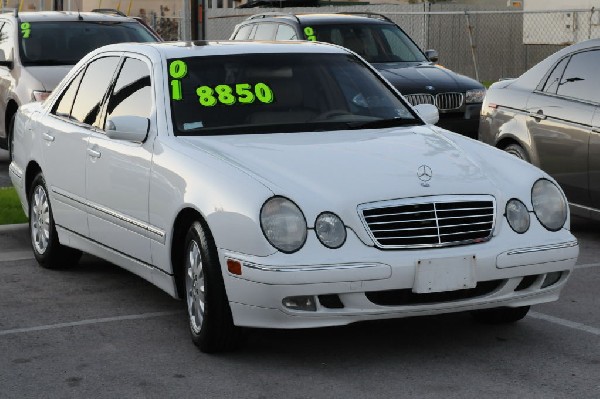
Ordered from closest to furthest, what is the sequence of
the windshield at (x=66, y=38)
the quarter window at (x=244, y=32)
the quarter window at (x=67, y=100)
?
the quarter window at (x=67, y=100) → the windshield at (x=66, y=38) → the quarter window at (x=244, y=32)

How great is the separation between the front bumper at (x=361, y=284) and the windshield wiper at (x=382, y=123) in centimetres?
142

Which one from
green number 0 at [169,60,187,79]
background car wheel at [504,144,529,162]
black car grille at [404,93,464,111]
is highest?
green number 0 at [169,60,187,79]

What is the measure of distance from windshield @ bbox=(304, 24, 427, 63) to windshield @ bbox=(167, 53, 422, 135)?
8555 millimetres

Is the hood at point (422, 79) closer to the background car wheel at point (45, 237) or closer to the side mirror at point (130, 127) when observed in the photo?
the background car wheel at point (45, 237)

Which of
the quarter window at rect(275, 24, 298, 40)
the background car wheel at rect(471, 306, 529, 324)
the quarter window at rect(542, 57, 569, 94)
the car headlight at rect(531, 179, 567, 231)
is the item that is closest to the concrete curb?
the quarter window at rect(542, 57, 569, 94)

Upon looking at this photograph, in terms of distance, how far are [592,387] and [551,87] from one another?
16.5 ft

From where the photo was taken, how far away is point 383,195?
6336 millimetres

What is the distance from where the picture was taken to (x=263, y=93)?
25.1ft

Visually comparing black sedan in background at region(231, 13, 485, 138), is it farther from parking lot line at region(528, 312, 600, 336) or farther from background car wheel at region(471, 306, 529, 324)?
background car wheel at region(471, 306, 529, 324)

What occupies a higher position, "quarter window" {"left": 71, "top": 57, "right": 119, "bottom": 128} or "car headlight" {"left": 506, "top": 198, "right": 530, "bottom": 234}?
"quarter window" {"left": 71, "top": 57, "right": 119, "bottom": 128}

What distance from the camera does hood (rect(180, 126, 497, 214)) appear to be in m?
6.34

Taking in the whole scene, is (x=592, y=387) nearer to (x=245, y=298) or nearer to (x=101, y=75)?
(x=245, y=298)

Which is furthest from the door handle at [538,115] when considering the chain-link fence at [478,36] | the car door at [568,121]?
the chain-link fence at [478,36]

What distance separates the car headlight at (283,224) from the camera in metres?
6.17
